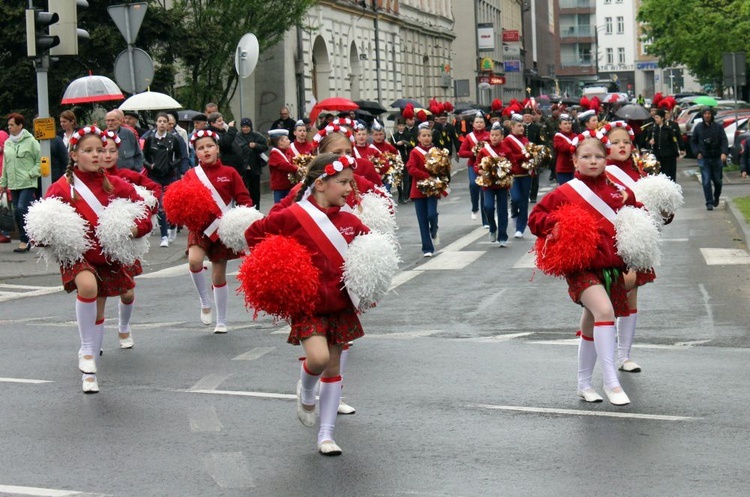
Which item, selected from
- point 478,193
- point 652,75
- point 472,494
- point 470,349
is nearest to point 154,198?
point 470,349

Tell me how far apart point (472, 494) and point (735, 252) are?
12.4 metres

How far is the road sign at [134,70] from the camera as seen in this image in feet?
68.4

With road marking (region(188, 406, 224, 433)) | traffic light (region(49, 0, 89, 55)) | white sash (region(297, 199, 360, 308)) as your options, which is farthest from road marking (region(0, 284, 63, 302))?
white sash (region(297, 199, 360, 308))

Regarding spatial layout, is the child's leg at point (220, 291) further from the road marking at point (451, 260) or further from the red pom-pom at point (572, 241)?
the road marking at point (451, 260)

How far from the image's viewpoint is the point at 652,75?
545ft

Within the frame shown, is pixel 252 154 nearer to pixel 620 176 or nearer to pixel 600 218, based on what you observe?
pixel 620 176

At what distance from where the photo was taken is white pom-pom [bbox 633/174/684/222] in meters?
9.71

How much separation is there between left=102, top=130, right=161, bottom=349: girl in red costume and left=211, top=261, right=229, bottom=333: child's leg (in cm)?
75

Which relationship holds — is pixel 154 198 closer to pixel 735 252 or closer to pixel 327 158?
pixel 327 158

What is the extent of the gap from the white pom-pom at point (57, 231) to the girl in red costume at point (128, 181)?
0.59 meters

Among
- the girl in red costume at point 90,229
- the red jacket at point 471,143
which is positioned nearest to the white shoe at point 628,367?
the girl in red costume at point 90,229

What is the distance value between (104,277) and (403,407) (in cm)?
255

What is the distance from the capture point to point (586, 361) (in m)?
8.63

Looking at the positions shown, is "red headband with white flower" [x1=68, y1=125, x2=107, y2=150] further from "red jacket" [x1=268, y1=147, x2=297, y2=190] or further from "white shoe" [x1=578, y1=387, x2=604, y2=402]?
"red jacket" [x1=268, y1=147, x2=297, y2=190]
